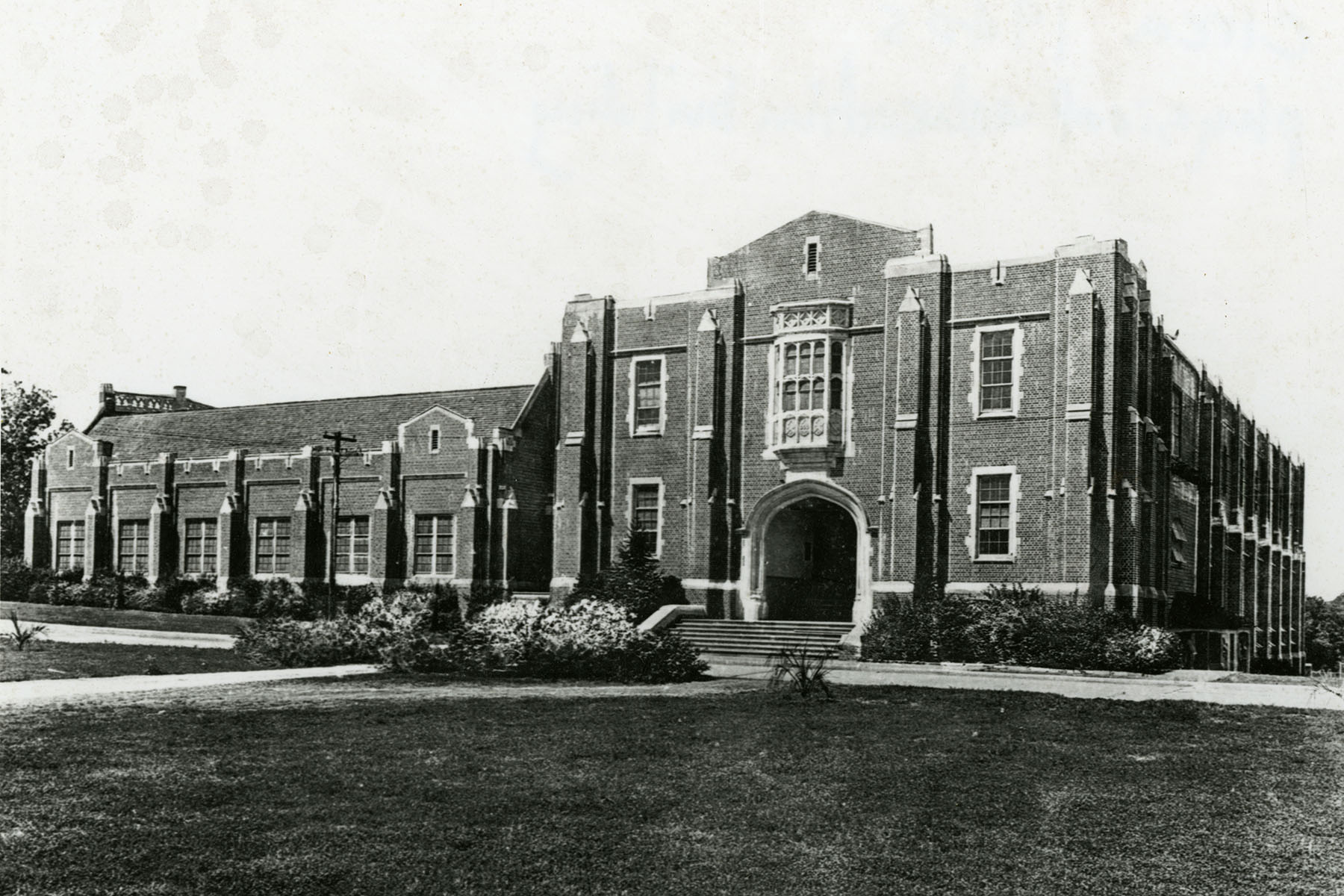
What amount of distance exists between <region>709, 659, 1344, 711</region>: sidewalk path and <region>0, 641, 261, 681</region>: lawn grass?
910 cm

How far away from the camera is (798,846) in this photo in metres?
8.90

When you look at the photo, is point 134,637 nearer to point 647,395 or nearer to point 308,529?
point 308,529

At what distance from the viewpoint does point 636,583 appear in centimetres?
3259

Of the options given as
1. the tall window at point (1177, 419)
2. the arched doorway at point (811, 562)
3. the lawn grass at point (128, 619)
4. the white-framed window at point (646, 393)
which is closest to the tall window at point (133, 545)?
the lawn grass at point (128, 619)

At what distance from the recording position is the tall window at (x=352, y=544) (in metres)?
40.4

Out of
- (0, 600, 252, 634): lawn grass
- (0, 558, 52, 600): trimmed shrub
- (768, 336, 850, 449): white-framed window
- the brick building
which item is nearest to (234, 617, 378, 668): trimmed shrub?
the brick building

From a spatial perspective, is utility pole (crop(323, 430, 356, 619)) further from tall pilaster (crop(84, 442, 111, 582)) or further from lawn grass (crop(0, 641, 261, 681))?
tall pilaster (crop(84, 442, 111, 582))

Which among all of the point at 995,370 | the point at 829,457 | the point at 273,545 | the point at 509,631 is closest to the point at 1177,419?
the point at 995,370

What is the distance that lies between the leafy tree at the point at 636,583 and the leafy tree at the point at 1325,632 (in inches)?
1151

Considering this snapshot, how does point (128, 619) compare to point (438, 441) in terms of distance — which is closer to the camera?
point (128, 619)

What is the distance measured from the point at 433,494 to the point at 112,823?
98.4ft

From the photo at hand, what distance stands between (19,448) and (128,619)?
2344 centimetres

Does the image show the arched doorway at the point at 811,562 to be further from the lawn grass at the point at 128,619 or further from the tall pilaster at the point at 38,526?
the tall pilaster at the point at 38,526

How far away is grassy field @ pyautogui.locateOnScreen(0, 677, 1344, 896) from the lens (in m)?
8.16
